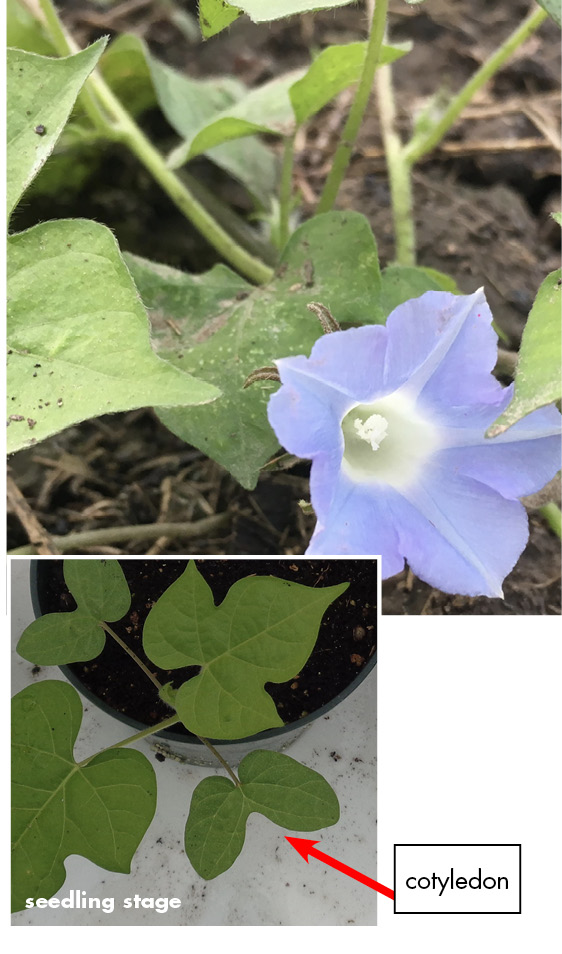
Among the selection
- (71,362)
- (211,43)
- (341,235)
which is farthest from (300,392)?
(211,43)

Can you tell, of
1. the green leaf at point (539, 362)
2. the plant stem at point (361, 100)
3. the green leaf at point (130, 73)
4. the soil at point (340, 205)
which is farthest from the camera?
the green leaf at point (130, 73)

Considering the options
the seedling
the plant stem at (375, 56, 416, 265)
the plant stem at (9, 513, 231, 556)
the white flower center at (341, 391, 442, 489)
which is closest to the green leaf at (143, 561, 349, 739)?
the seedling

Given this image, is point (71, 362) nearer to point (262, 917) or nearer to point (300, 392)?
point (300, 392)

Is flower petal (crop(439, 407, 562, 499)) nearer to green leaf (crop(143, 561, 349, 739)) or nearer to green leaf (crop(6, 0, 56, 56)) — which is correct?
green leaf (crop(143, 561, 349, 739))

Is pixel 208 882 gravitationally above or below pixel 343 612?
below

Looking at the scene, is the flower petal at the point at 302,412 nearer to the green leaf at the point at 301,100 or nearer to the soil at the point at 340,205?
the soil at the point at 340,205

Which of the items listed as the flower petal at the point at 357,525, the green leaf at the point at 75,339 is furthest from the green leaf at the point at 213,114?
the flower petal at the point at 357,525
